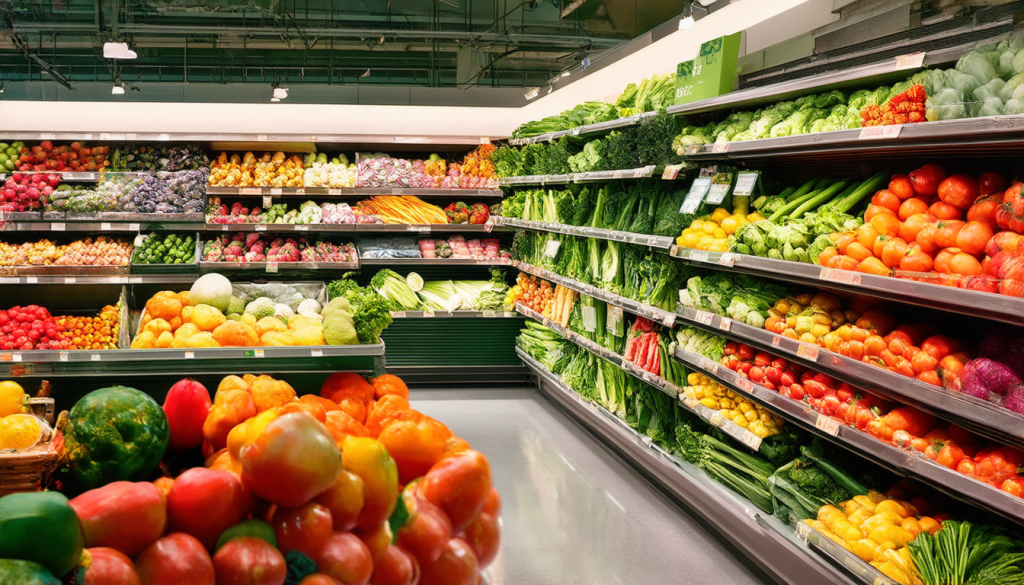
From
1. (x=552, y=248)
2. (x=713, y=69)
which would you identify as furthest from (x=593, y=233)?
(x=713, y=69)

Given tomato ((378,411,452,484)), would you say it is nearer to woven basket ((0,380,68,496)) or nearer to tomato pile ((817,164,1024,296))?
woven basket ((0,380,68,496))

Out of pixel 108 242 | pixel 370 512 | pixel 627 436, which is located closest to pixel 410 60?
pixel 108 242

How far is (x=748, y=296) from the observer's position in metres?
3.51

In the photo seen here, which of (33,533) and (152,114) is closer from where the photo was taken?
(33,533)

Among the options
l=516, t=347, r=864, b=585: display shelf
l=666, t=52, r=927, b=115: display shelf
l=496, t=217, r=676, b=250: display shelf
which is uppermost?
l=666, t=52, r=927, b=115: display shelf

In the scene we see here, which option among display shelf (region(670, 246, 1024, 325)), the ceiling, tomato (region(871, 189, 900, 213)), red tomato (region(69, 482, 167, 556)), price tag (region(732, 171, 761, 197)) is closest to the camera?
red tomato (region(69, 482, 167, 556))

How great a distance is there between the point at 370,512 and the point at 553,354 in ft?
16.8

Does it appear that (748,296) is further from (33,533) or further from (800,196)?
(33,533)

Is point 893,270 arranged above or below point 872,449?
above

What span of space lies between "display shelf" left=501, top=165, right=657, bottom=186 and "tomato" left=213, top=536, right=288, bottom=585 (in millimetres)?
3528

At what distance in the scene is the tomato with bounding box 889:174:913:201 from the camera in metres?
2.74

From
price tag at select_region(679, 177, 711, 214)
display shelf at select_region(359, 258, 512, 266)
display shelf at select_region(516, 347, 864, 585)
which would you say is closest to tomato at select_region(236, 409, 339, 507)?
display shelf at select_region(516, 347, 864, 585)

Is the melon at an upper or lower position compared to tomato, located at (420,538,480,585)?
upper

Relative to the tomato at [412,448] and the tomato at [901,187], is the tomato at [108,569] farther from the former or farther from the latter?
the tomato at [901,187]
